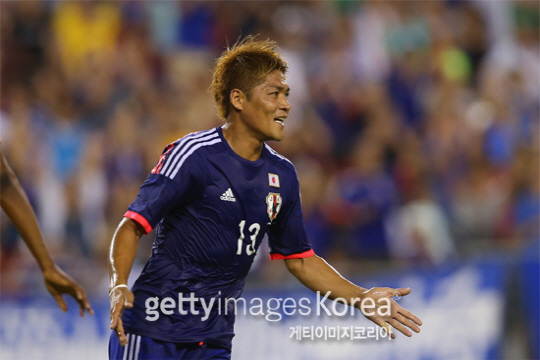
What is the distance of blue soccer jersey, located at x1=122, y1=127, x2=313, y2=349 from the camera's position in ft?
14.6

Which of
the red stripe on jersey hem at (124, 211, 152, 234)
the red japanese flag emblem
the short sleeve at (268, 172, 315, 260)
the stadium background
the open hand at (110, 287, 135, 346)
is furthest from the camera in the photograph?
the stadium background

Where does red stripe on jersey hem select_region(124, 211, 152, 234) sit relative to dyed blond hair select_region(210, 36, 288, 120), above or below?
below

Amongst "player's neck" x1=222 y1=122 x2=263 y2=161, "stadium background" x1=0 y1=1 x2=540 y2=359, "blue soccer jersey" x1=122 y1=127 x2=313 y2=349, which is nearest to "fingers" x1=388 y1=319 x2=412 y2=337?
"blue soccer jersey" x1=122 y1=127 x2=313 y2=349

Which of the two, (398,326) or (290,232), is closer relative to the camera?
(398,326)

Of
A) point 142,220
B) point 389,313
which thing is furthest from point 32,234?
point 389,313

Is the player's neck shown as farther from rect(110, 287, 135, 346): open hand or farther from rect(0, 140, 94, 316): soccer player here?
rect(0, 140, 94, 316): soccer player

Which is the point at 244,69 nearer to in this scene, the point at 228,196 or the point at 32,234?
the point at 228,196

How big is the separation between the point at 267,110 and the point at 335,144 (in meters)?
5.26

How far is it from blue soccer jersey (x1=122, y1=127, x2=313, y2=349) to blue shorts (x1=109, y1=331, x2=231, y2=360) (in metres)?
0.05

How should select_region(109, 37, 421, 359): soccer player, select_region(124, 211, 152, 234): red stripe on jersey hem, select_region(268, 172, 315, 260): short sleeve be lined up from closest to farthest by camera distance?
select_region(124, 211, 152, 234): red stripe on jersey hem → select_region(109, 37, 421, 359): soccer player → select_region(268, 172, 315, 260): short sleeve

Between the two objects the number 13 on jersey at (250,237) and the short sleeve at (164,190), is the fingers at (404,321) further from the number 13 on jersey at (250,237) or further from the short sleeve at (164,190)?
the short sleeve at (164,190)

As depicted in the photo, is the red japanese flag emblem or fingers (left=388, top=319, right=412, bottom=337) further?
the red japanese flag emblem

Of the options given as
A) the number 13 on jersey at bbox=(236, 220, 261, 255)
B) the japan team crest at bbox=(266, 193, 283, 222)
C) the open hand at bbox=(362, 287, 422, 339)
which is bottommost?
the open hand at bbox=(362, 287, 422, 339)

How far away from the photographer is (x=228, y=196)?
4.54 meters
